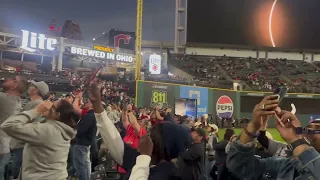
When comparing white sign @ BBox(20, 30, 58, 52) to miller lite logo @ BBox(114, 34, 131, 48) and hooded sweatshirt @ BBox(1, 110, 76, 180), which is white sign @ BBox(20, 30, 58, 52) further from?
miller lite logo @ BBox(114, 34, 131, 48)

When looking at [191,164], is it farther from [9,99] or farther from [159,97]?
[159,97]

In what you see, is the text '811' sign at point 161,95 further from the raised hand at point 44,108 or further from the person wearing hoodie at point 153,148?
the person wearing hoodie at point 153,148

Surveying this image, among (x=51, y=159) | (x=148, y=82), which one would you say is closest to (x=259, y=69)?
(x=148, y=82)

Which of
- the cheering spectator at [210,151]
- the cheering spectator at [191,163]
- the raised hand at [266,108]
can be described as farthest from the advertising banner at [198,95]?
the raised hand at [266,108]

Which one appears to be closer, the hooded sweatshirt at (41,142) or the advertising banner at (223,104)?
the hooded sweatshirt at (41,142)

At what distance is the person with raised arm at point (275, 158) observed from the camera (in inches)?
81.7

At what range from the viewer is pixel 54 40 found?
2977cm

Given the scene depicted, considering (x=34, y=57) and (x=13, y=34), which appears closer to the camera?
(x=13, y=34)

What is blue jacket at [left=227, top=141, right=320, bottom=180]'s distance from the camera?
206cm

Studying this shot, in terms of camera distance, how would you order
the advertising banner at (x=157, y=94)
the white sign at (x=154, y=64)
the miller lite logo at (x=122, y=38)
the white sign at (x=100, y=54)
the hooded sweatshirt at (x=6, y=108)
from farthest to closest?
the miller lite logo at (x=122, y=38)
the white sign at (x=154, y=64)
the white sign at (x=100, y=54)
the advertising banner at (x=157, y=94)
the hooded sweatshirt at (x=6, y=108)

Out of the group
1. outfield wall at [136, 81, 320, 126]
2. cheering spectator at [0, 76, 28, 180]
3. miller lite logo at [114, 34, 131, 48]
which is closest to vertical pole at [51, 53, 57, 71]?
outfield wall at [136, 81, 320, 126]

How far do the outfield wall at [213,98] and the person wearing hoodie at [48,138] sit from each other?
28.0 feet

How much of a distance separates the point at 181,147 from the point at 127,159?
0.42m

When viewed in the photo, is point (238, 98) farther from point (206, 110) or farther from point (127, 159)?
point (127, 159)
